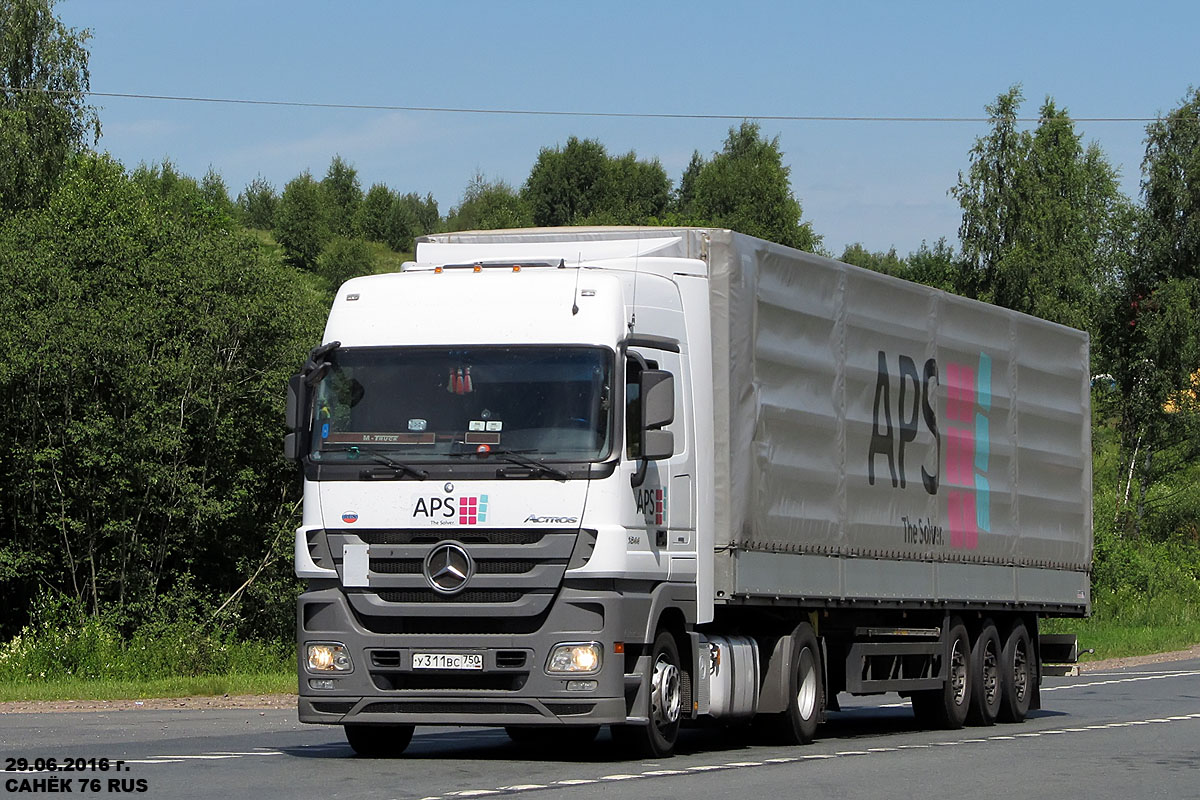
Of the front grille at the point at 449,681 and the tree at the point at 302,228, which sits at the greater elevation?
the tree at the point at 302,228

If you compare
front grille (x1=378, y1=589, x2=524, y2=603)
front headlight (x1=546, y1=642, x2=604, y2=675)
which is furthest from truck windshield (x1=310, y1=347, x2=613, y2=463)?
front headlight (x1=546, y1=642, x2=604, y2=675)

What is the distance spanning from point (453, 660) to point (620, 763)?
4.83ft

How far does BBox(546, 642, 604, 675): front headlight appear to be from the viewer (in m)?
12.4

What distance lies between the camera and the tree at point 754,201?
10381cm

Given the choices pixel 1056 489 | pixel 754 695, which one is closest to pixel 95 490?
pixel 1056 489

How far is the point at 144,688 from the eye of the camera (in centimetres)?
2434

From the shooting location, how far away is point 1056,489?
20312 mm

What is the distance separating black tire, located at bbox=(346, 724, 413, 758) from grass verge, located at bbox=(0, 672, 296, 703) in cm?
1029

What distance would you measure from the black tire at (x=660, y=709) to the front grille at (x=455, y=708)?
76cm

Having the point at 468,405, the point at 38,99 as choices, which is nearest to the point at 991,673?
the point at 468,405

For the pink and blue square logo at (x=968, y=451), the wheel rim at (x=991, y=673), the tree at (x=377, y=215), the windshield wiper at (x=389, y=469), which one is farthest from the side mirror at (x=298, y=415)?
the tree at (x=377, y=215)

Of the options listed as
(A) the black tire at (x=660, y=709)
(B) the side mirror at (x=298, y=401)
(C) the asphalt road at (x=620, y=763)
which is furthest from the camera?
(A) the black tire at (x=660, y=709)

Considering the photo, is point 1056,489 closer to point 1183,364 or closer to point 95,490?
point 95,490

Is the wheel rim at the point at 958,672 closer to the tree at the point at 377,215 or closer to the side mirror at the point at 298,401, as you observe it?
the side mirror at the point at 298,401
